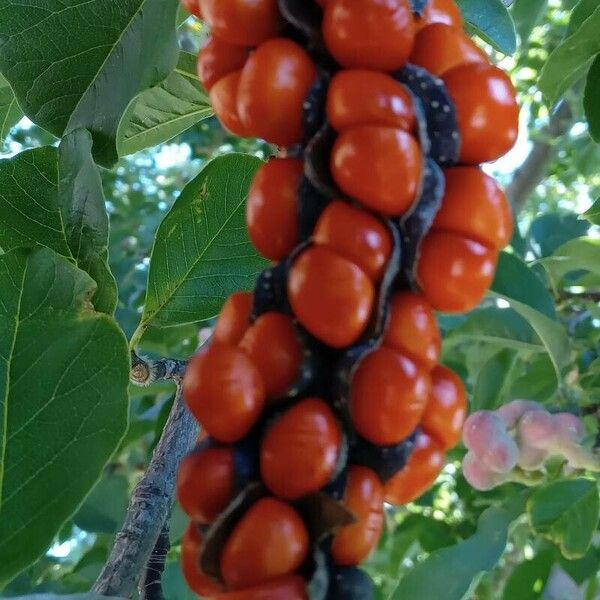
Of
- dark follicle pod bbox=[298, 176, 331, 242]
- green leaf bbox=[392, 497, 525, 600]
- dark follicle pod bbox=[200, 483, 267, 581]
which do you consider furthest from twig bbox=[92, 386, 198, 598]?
green leaf bbox=[392, 497, 525, 600]

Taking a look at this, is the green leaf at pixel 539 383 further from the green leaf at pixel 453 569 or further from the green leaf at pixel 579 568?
the green leaf at pixel 453 569

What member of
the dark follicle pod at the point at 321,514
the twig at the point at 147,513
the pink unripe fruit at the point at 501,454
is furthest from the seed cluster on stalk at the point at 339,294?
the pink unripe fruit at the point at 501,454

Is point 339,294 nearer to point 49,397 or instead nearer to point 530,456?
point 49,397

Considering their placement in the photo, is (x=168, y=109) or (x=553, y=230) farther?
(x=553, y=230)

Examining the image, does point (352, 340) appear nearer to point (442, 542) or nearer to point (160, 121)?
point (160, 121)

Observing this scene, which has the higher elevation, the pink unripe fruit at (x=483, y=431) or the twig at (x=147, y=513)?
the twig at (x=147, y=513)

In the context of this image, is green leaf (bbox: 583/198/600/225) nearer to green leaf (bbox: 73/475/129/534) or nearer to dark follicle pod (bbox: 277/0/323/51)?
dark follicle pod (bbox: 277/0/323/51)

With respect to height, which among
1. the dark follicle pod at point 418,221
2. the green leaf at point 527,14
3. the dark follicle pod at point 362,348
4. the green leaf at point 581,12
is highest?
the dark follicle pod at point 418,221

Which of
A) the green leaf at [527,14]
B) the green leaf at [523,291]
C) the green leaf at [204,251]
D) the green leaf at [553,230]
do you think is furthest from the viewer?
A: the green leaf at [553,230]

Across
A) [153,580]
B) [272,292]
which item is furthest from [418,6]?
[153,580]
